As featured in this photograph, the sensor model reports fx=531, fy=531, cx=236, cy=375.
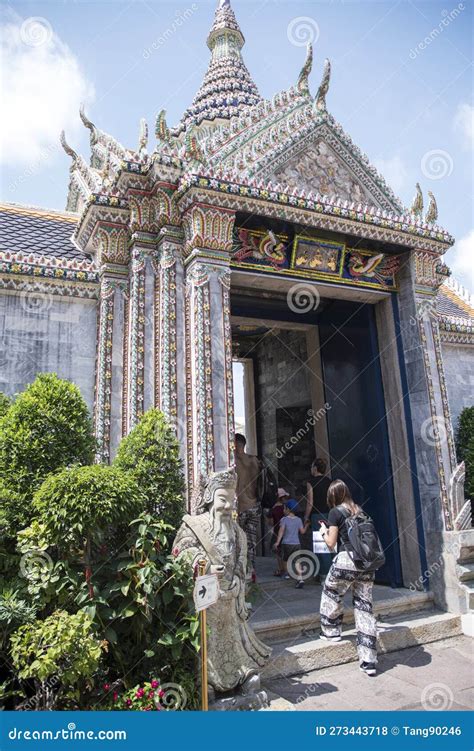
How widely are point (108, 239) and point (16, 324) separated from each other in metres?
1.70

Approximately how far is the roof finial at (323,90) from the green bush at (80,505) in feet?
23.4

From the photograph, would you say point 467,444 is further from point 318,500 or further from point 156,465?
point 156,465

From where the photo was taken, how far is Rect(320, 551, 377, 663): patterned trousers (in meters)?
5.54

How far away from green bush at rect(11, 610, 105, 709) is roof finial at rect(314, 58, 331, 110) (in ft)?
26.9

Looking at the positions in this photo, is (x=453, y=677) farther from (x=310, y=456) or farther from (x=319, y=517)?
(x=310, y=456)

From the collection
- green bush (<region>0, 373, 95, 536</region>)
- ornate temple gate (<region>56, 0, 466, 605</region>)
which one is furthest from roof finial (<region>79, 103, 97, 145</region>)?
green bush (<region>0, 373, 95, 536</region>)

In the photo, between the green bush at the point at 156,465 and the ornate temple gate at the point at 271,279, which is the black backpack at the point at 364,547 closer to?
the ornate temple gate at the point at 271,279

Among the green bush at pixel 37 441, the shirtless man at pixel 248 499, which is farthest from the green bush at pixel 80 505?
the shirtless man at pixel 248 499

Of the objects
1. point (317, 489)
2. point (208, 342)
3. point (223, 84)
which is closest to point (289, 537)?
point (317, 489)

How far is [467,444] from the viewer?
925cm

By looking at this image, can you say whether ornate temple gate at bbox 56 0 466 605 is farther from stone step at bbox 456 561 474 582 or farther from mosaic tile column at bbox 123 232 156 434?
stone step at bbox 456 561 474 582

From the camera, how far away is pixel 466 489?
A: 8852mm

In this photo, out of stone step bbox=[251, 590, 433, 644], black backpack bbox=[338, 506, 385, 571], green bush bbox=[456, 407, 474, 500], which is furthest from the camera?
green bush bbox=[456, 407, 474, 500]

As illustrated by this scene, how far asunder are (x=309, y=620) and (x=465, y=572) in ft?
7.96
